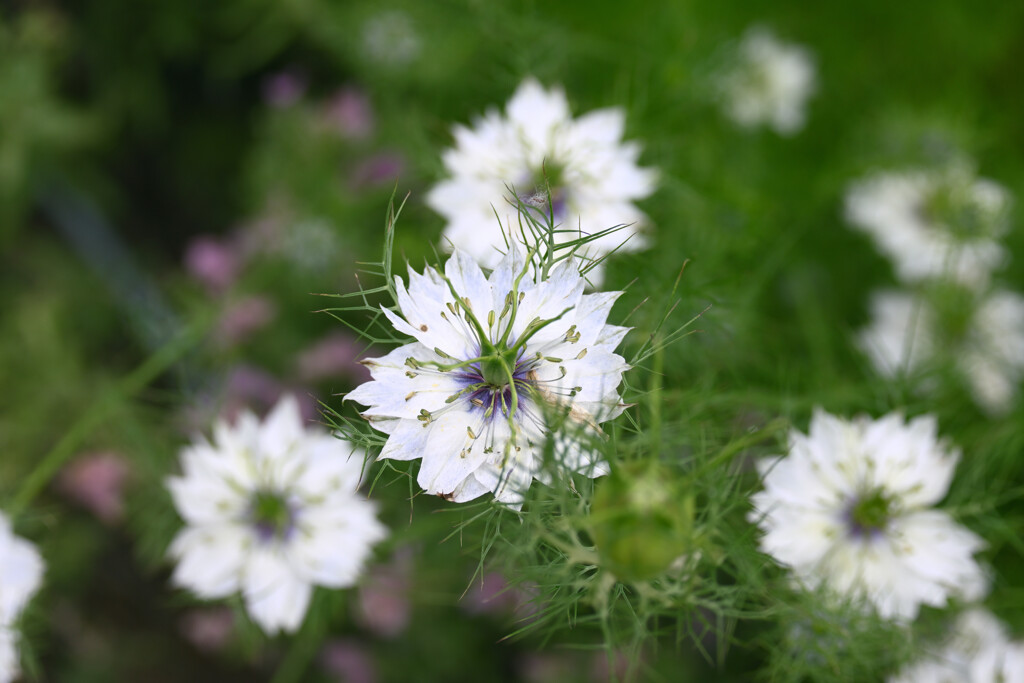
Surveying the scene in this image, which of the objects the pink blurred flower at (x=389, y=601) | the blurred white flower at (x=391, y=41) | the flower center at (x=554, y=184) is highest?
the blurred white flower at (x=391, y=41)

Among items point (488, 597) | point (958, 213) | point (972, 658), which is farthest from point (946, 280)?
point (488, 597)

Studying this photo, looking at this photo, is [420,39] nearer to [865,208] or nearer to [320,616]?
[865,208]

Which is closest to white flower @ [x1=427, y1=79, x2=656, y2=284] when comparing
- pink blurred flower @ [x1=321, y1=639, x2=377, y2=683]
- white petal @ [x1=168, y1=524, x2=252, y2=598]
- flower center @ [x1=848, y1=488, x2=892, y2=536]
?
flower center @ [x1=848, y1=488, x2=892, y2=536]

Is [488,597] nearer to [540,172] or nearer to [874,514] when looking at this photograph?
[874,514]

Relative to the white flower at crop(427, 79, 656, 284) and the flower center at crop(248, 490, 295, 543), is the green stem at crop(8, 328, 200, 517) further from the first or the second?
the white flower at crop(427, 79, 656, 284)

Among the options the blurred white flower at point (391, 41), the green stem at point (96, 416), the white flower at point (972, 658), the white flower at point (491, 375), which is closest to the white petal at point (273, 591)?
the green stem at point (96, 416)

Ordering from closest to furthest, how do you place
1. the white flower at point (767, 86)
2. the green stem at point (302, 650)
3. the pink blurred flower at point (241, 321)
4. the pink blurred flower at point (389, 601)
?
the green stem at point (302, 650), the pink blurred flower at point (389, 601), the pink blurred flower at point (241, 321), the white flower at point (767, 86)

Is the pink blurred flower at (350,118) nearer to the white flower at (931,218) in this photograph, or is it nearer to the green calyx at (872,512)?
the white flower at (931,218)

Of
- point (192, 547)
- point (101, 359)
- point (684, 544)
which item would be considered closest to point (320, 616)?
point (192, 547)
